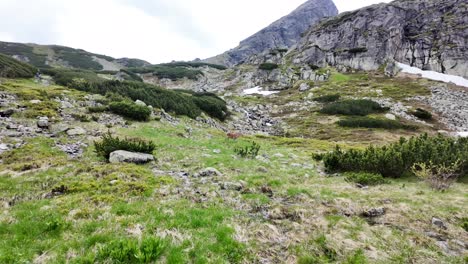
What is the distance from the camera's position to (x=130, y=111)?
25.3m

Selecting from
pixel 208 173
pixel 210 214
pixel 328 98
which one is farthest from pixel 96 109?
pixel 328 98

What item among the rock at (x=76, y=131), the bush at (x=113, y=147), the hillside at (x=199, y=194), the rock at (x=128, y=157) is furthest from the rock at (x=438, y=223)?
the rock at (x=76, y=131)

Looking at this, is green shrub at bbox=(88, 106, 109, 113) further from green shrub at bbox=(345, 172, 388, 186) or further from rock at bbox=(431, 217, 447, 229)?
rock at bbox=(431, 217, 447, 229)

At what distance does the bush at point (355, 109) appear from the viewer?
162ft

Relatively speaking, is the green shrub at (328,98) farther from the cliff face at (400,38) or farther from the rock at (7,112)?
the rock at (7,112)

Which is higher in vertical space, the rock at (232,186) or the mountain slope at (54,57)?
the mountain slope at (54,57)

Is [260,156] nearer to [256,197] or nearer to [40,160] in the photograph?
[256,197]

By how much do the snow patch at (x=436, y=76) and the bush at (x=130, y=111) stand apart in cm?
8687

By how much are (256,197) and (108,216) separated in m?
5.20

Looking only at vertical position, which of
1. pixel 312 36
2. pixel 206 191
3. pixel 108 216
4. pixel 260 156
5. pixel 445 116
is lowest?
pixel 445 116

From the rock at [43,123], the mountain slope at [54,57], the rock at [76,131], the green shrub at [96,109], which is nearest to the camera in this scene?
the rock at [76,131]

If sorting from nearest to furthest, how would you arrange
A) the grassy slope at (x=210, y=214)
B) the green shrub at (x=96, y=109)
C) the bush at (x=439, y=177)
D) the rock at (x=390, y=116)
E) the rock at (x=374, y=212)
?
the grassy slope at (x=210, y=214) < the rock at (x=374, y=212) < the bush at (x=439, y=177) < the green shrub at (x=96, y=109) < the rock at (x=390, y=116)

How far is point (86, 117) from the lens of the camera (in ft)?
73.1

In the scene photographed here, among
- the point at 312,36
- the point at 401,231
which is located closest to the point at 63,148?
the point at 401,231
